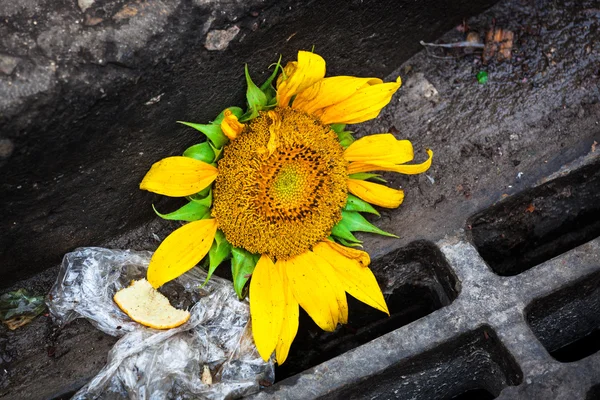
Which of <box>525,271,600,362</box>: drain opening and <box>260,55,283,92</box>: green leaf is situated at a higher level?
<box>260,55,283,92</box>: green leaf

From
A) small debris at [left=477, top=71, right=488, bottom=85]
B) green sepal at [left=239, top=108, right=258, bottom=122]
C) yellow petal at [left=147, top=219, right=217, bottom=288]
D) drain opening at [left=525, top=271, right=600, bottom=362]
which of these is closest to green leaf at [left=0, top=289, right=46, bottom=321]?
yellow petal at [left=147, top=219, right=217, bottom=288]

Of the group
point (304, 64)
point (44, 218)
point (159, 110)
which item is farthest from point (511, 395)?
point (44, 218)

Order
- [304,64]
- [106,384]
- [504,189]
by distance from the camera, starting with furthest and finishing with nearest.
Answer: [504,189] → [106,384] → [304,64]

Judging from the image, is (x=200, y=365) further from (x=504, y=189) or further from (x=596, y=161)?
(x=596, y=161)

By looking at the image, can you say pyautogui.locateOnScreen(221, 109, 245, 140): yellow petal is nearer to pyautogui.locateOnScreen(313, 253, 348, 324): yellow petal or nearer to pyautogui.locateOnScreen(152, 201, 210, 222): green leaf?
pyautogui.locateOnScreen(152, 201, 210, 222): green leaf

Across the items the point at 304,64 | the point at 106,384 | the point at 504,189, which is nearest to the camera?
the point at 304,64

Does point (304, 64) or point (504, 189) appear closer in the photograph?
point (304, 64)

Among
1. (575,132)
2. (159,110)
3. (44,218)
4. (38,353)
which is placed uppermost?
(159,110)
